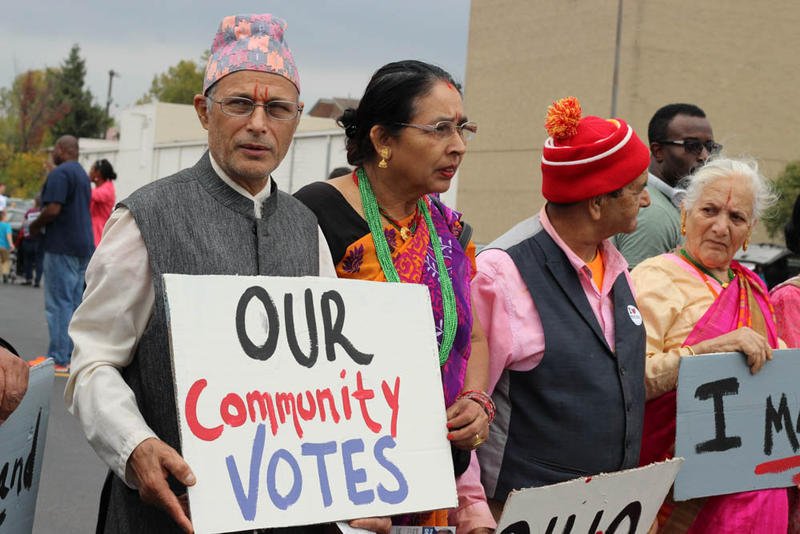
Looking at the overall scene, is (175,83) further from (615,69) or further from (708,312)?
(708,312)

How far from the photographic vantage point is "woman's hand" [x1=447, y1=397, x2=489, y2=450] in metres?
2.44

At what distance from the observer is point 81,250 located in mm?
8898

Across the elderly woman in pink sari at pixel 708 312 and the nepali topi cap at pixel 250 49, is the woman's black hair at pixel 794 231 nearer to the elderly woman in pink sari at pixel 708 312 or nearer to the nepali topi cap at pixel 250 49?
the elderly woman in pink sari at pixel 708 312

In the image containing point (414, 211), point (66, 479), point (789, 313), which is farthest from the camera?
point (66, 479)

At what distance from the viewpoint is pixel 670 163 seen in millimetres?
4762

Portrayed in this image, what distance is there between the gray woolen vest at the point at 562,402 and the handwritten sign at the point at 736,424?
Result: 262mm

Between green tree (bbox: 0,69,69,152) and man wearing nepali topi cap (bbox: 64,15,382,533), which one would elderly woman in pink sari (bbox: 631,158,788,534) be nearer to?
man wearing nepali topi cap (bbox: 64,15,382,533)

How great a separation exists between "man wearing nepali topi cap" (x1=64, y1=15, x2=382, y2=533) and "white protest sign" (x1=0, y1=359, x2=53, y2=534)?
25 centimetres

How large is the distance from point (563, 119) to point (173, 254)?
141 centimetres

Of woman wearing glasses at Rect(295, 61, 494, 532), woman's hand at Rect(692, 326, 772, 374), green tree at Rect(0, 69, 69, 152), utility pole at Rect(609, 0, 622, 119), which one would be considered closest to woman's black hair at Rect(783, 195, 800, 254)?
woman's hand at Rect(692, 326, 772, 374)

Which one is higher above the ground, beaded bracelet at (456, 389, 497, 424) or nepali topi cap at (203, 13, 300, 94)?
nepali topi cap at (203, 13, 300, 94)

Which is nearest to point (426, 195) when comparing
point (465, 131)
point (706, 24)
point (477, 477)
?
point (465, 131)

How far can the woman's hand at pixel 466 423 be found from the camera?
8.00ft

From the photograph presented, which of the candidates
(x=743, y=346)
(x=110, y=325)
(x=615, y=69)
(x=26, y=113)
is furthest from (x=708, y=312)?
(x=26, y=113)
